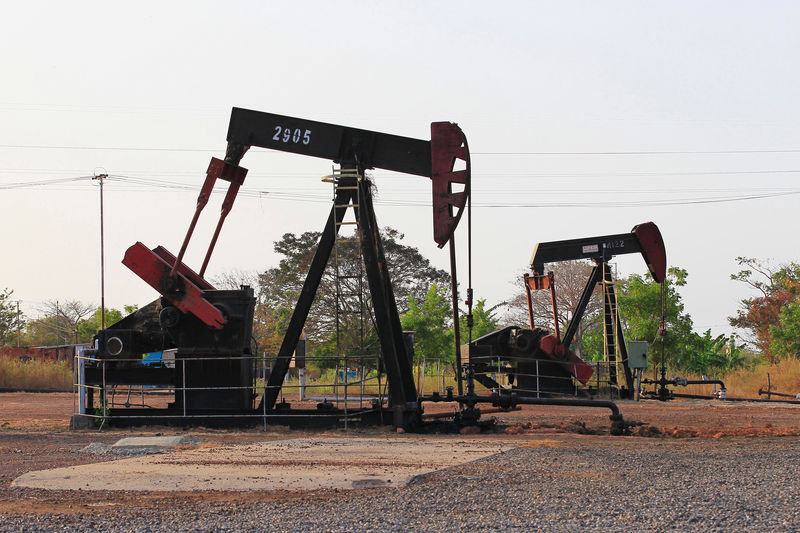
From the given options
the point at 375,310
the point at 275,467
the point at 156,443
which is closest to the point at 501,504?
the point at 275,467

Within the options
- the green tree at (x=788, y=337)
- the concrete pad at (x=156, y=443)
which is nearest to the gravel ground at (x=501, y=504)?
the concrete pad at (x=156, y=443)

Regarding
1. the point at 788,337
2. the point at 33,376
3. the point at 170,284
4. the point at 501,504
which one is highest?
the point at 170,284

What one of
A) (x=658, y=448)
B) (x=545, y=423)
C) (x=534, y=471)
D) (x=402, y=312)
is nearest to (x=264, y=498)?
(x=534, y=471)

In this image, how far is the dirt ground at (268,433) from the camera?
7926mm

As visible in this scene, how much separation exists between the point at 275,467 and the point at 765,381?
22.4 meters

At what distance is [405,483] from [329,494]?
2.42 ft

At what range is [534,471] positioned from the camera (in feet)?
30.0

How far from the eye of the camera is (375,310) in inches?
547

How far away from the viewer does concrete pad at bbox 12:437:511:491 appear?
8.59 m

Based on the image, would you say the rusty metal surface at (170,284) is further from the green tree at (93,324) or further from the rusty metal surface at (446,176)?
the green tree at (93,324)

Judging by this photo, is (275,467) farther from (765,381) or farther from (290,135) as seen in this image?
(765,381)

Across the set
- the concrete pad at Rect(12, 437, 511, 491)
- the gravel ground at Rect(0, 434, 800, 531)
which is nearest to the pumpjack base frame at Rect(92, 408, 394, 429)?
the concrete pad at Rect(12, 437, 511, 491)

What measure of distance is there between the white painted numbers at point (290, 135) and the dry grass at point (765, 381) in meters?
18.0

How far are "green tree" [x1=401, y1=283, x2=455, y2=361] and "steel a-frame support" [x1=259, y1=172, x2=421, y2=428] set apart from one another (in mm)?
30644
